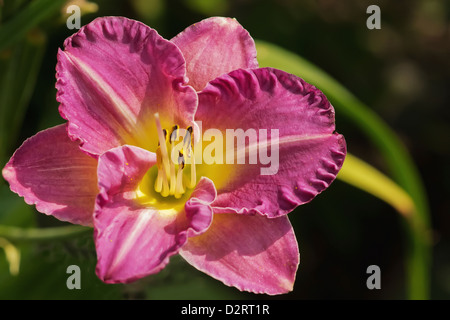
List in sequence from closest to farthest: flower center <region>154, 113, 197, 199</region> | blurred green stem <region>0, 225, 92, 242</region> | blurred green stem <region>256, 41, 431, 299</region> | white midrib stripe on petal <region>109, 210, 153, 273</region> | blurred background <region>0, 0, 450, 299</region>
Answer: white midrib stripe on petal <region>109, 210, 153, 273</region>, flower center <region>154, 113, 197, 199</region>, blurred green stem <region>0, 225, 92, 242</region>, blurred green stem <region>256, 41, 431, 299</region>, blurred background <region>0, 0, 450, 299</region>

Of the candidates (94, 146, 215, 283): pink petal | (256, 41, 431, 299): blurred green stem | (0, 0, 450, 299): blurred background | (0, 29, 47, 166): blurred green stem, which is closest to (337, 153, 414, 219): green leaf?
(256, 41, 431, 299): blurred green stem

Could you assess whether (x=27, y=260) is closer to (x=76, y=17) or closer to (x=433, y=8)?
(x=76, y=17)

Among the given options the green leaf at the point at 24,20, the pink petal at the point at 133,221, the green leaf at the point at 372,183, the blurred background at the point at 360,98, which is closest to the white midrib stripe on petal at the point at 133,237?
the pink petal at the point at 133,221

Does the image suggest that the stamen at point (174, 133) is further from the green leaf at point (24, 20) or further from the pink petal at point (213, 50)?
the green leaf at point (24, 20)

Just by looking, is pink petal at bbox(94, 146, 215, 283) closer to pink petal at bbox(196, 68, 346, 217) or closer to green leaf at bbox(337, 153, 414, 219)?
pink petal at bbox(196, 68, 346, 217)

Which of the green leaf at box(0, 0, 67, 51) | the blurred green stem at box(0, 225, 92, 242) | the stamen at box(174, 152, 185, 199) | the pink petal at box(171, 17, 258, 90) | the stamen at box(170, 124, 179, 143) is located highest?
the green leaf at box(0, 0, 67, 51)

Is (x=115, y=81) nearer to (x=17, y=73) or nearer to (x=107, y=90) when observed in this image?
(x=107, y=90)

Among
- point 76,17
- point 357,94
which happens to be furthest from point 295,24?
point 76,17
